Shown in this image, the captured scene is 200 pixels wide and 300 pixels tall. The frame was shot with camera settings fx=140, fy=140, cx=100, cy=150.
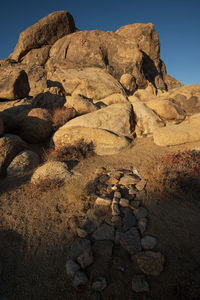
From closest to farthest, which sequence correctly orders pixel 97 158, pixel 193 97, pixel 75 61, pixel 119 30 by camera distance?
pixel 97 158
pixel 193 97
pixel 75 61
pixel 119 30

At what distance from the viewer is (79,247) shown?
2.54 m

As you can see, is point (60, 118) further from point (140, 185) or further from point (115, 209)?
point (115, 209)

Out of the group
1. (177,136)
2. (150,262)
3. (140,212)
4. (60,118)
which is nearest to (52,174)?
(140,212)

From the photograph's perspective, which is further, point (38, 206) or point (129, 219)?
point (38, 206)

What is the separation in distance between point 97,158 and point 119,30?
24.0 metres

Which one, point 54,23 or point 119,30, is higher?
point 119,30

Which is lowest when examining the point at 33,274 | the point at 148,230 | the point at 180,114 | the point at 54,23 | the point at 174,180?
the point at 33,274

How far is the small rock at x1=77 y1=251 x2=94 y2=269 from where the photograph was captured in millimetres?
2307

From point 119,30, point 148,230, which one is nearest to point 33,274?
point 148,230

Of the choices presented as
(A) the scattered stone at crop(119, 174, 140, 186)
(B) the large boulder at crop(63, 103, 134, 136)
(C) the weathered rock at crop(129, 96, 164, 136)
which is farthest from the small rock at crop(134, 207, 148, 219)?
(C) the weathered rock at crop(129, 96, 164, 136)

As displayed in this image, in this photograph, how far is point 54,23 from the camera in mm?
17312

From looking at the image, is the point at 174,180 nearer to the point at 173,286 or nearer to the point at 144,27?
the point at 173,286

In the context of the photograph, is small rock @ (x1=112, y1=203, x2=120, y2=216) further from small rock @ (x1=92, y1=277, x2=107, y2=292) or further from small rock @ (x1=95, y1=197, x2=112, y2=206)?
small rock @ (x1=92, y1=277, x2=107, y2=292)

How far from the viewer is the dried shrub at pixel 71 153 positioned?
18.8 ft
